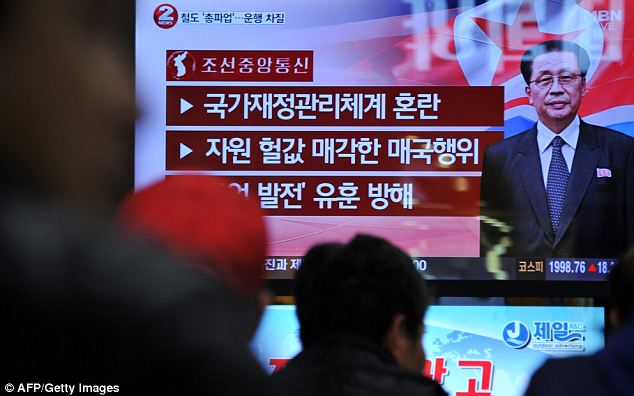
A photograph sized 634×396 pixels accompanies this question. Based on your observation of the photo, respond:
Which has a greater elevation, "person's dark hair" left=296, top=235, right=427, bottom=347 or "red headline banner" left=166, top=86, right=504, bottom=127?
"red headline banner" left=166, top=86, right=504, bottom=127

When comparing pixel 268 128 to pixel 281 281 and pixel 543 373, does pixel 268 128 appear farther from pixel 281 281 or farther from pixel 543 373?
pixel 543 373

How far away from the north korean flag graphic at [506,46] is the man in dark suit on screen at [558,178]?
0.05 metres

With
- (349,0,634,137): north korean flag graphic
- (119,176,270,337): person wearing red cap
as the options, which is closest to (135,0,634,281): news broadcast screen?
(349,0,634,137): north korean flag graphic

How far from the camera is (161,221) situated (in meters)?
1.05

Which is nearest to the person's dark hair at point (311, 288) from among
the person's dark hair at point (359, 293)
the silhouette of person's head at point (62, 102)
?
the person's dark hair at point (359, 293)

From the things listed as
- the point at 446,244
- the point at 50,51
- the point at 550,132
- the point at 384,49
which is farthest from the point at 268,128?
the point at 50,51

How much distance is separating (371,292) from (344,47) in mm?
1707

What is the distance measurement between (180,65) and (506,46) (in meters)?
1.36

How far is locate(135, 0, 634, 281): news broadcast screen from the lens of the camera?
12.0 ft

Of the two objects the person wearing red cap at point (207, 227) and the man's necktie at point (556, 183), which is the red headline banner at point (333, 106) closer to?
the man's necktie at point (556, 183)

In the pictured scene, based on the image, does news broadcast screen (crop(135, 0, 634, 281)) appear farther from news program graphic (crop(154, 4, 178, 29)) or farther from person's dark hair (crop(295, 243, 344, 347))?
person's dark hair (crop(295, 243, 344, 347))

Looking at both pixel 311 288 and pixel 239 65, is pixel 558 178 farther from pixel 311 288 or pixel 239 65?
pixel 311 288

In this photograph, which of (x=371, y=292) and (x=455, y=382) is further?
(x=455, y=382)

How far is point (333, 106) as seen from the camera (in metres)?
3.69
